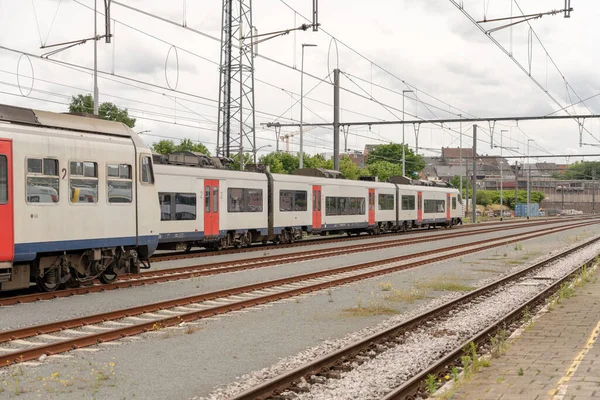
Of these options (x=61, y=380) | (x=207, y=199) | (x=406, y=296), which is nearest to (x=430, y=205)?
(x=207, y=199)

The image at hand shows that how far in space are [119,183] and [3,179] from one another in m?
3.39

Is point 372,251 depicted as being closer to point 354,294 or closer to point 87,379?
point 354,294

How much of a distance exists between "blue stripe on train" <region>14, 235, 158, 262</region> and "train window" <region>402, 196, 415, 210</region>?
3071 cm

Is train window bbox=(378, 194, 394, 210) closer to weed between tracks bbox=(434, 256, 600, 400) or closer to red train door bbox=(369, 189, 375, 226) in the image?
red train door bbox=(369, 189, 375, 226)

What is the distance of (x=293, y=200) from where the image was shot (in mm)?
33000

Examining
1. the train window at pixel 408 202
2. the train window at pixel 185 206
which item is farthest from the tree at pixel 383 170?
the train window at pixel 185 206

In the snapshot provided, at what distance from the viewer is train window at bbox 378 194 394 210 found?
43.0 metres

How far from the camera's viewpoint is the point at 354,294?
54.2 ft

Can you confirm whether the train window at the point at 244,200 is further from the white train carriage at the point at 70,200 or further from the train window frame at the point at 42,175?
the train window frame at the point at 42,175

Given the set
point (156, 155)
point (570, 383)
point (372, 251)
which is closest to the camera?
point (570, 383)

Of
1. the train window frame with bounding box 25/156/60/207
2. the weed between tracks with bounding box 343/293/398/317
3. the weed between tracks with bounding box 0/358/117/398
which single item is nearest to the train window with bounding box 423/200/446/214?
the weed between tracks with bounding box 343/293/398/317

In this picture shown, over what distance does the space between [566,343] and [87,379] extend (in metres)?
6.70

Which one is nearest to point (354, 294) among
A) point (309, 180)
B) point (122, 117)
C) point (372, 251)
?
point (372, 251)

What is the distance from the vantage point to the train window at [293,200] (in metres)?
32.0
